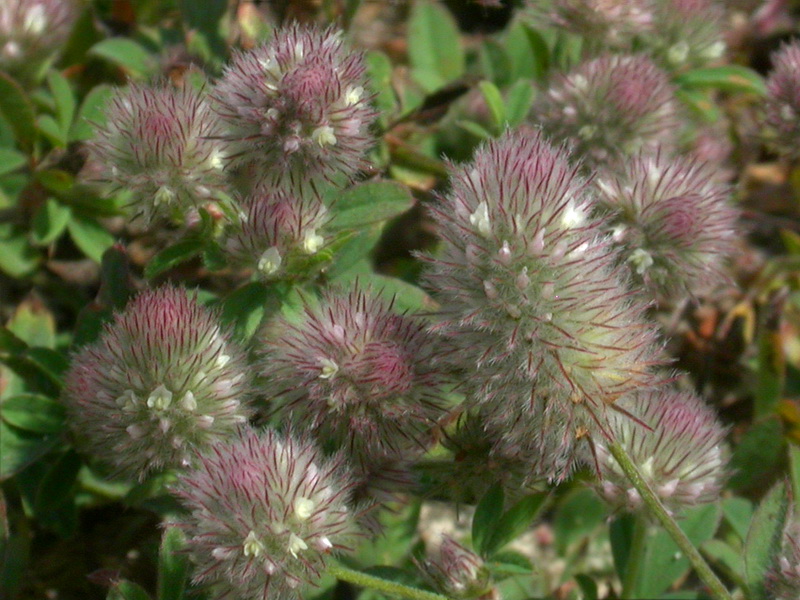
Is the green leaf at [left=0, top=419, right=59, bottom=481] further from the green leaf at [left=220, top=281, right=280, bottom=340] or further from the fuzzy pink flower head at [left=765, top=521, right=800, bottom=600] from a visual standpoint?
the fuzzy pink flower head at [left=765, top=521, right=800, bottom=600]

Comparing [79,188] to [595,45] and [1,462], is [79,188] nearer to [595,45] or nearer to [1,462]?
[1,462]

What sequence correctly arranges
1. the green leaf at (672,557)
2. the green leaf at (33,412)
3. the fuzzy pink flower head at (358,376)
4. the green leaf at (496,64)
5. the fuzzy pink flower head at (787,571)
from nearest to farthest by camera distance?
the fuzzy pink flower head at (358,376)
the fuzzy pink flower head at (787,571)
the green leaf at (33,412)
the green leaf at (672,557)
the green leaf at (496,64)

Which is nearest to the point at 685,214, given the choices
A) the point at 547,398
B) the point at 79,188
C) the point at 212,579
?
the point at 547,398

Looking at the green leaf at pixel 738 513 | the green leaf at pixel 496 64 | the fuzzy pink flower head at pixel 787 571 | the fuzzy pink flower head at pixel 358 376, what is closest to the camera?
the fuzzy pink flower head at pixel 358 376

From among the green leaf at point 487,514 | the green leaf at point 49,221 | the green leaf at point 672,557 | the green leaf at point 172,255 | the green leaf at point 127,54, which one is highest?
the green leaf at point 127,54

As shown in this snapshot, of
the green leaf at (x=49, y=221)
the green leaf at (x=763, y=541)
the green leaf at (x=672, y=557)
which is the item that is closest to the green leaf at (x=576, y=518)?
the green leaf at (x=672, y=557)

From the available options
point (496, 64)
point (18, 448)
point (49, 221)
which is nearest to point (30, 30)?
point (49, 221)

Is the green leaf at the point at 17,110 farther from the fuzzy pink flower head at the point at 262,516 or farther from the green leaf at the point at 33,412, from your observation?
the fuzzy pink flower head at the point at 262,516

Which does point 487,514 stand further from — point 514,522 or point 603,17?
point 603,17
